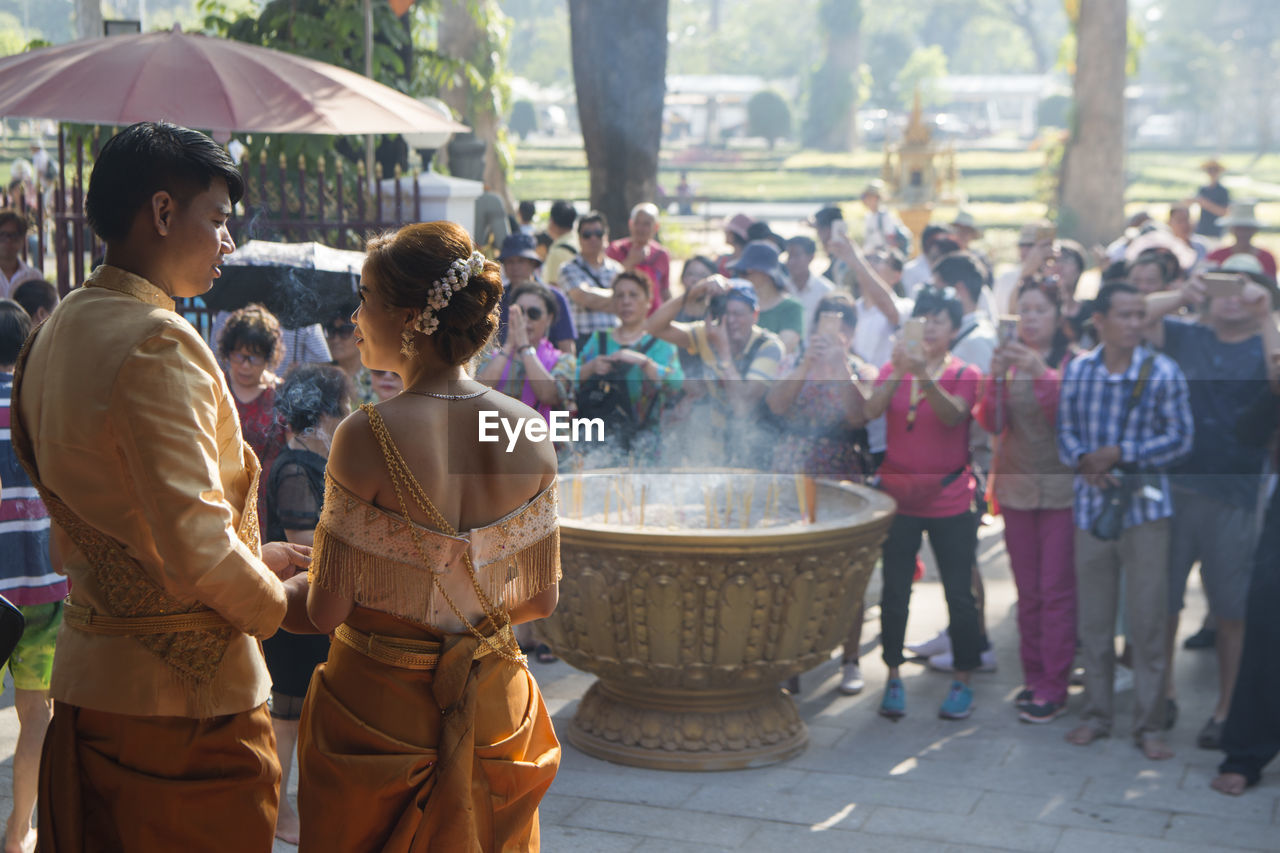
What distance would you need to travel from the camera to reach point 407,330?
244cm

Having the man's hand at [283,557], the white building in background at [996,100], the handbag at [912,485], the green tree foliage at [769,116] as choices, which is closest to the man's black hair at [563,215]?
the handbag at [912,485]

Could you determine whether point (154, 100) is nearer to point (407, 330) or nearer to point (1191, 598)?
point (407, 330)

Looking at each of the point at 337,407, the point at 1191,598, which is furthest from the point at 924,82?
the point at 337,407

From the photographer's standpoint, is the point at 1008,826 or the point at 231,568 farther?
the point at 1008,826

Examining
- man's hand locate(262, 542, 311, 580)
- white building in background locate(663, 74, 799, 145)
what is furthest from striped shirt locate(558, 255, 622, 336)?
white building in background locate(663, 74, 799, 145)

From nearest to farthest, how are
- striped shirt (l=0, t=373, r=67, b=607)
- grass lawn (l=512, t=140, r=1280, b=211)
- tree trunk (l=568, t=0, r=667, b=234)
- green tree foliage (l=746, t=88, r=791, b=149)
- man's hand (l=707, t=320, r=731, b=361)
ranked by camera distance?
striped shirt (l=0, t=373, r=67, b=607)
man's hand (l=707, t=320, r=731, b=361)
tree trunk (l=568, t=0, r=667, b=234)
grass lawn (l=512, t=140, r=1280, b=211)
green tree foliage (l=746, t=88, r=791, b=149)

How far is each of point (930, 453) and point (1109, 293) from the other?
92 centimetres

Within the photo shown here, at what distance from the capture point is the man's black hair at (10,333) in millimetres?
3918

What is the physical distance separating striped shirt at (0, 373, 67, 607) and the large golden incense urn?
165cm

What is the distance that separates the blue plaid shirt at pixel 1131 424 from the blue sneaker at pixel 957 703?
2.67ft

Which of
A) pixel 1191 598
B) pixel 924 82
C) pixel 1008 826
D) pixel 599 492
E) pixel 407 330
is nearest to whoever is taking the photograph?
pixel 407 330

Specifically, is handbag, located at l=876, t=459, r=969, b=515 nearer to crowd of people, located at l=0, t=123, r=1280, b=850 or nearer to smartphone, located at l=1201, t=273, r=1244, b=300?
crowd of people, located at l=0, t=123, r=1280, b=850

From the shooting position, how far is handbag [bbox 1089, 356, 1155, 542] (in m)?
5.00

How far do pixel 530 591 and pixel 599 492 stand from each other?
286 cm
